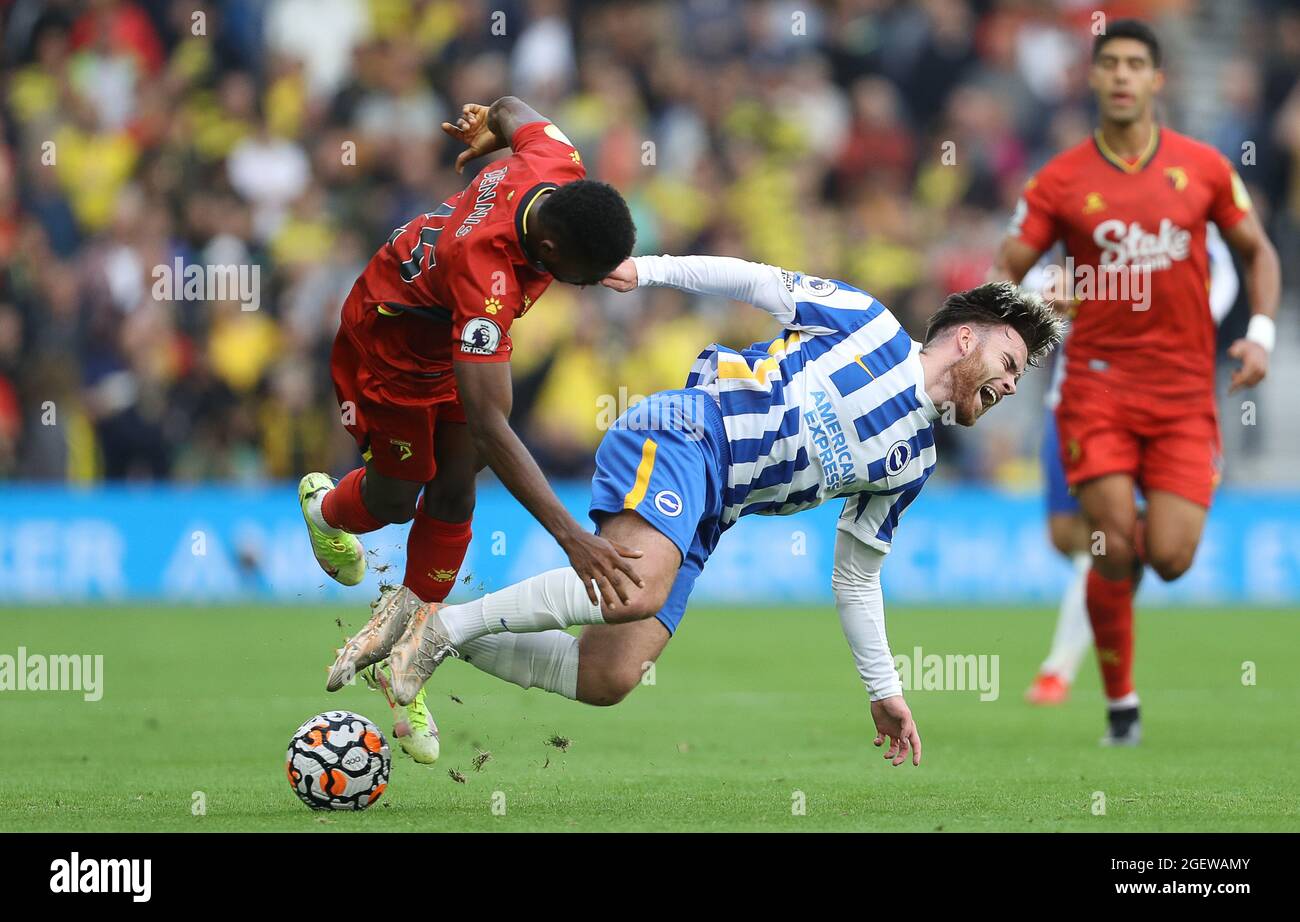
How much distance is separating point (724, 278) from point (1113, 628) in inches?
146

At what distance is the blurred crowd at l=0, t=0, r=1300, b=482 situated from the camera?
16562 millimetres

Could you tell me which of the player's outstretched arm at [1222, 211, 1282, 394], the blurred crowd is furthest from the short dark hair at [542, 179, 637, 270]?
the blurred crowd

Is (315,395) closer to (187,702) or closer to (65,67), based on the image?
(65,67)

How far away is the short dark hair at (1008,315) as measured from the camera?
22.2 feet

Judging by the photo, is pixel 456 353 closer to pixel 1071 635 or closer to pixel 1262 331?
pixel 1262 331

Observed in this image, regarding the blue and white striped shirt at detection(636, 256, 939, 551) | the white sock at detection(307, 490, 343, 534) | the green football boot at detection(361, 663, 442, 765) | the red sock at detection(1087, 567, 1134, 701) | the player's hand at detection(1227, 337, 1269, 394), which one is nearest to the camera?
the blue and white striped shirt at detection(636, 256, 939, 551)

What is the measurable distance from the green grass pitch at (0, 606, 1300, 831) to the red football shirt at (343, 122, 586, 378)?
1.71m

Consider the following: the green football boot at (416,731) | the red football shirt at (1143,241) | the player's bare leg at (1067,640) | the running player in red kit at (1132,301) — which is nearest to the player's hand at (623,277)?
the green football boot at (416,731)

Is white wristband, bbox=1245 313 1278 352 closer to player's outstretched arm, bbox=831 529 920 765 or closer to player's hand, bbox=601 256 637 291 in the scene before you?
player's outstretched arm, bbox=831 529 920 765

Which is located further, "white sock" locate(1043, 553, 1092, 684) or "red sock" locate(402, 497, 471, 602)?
"white sock" locate(1043, 553, 1092, 684)

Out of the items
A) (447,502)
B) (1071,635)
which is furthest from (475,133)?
(1071,635)

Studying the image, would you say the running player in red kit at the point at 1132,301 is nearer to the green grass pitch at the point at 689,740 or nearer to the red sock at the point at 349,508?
the green grass pitch at the point at 689,740

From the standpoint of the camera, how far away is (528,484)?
Result: 6301mm

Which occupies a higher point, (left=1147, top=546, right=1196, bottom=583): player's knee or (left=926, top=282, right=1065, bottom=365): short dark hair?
(left=926, top=282, right=1065, bottom=365): short dark hair
